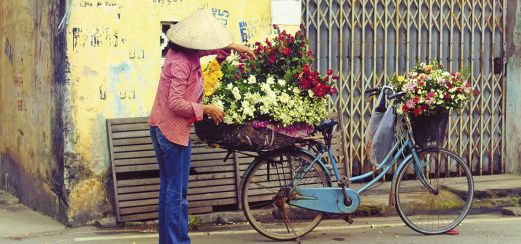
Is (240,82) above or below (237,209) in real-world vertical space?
above

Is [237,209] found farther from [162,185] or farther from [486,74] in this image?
[486,74]

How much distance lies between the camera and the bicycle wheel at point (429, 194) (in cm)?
787

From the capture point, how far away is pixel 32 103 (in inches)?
371

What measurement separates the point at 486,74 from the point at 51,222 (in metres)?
5.24

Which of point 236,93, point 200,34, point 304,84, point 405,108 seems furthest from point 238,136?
point 405,108

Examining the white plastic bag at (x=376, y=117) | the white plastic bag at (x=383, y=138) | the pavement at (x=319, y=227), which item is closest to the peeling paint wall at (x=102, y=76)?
the pavement at (x=319, y=227)

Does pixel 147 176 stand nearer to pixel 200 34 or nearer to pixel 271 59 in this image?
pixel 271 59

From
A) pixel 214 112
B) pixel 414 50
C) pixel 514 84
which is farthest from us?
pixel 514 84

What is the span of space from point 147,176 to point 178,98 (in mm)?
2166

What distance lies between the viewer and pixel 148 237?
7.91 metres

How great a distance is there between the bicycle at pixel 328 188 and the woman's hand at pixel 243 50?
83 centimetres

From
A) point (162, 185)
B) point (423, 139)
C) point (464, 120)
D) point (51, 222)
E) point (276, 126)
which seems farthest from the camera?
point (464, 120)

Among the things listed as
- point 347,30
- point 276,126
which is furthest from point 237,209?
point 347,30

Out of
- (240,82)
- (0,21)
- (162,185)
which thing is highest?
(0,21)
